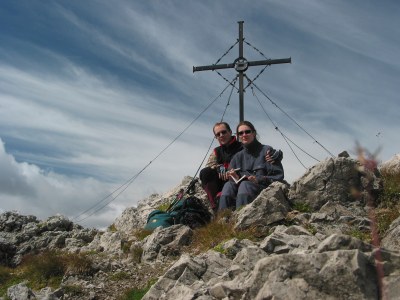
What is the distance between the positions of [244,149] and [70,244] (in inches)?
308

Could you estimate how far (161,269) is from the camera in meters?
10.7

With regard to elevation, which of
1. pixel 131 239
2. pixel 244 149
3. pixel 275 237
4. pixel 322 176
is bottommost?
pixel 275 237

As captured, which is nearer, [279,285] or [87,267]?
[279,285]

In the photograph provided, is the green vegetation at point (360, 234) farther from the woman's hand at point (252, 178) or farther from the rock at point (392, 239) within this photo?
the woman's hand at point (252, 178)

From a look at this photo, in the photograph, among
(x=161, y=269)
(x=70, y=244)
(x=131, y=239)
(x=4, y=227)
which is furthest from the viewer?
(x=4, y=227)

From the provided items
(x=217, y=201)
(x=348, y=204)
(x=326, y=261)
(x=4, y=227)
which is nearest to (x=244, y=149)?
(x=217, y=201)

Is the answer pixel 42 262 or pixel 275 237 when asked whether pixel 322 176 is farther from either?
pixel 42 262

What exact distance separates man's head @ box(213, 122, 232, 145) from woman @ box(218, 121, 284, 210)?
66 centimetres

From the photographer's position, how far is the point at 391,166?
559 inches

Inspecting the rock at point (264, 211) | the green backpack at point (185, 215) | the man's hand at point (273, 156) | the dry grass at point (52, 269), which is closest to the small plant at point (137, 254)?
the dry grass at point (52, 269)

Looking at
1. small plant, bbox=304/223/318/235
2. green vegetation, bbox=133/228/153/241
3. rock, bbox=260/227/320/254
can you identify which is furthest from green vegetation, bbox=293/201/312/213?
green vegetation, bbox=133/228/153/241

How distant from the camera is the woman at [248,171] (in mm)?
11969

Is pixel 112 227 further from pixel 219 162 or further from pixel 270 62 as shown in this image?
pixel 270 62

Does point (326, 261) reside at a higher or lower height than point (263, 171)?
lower
